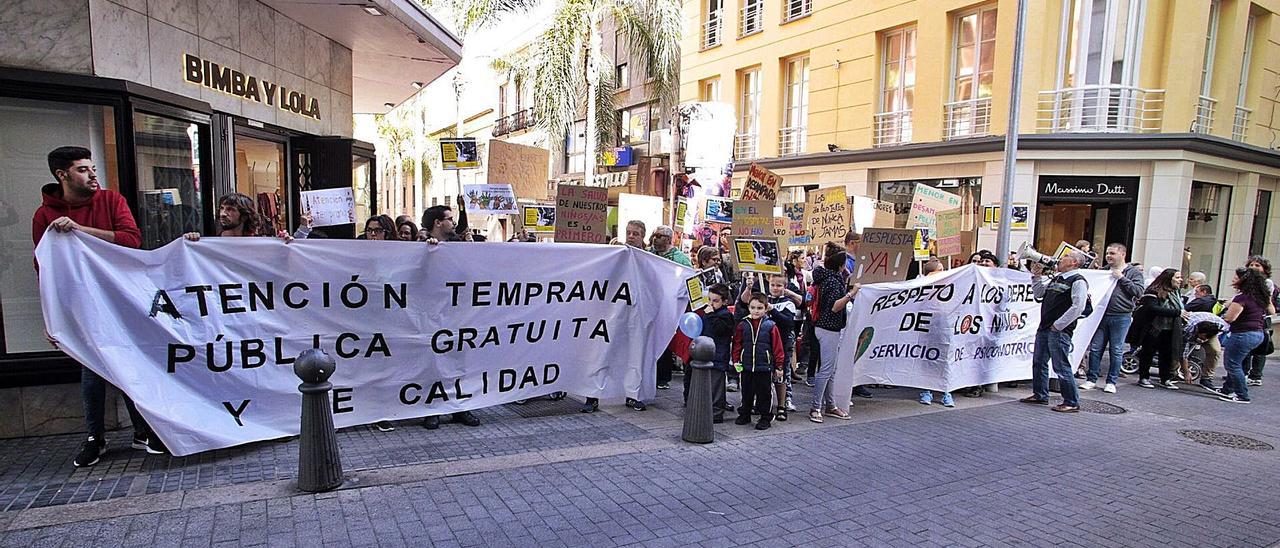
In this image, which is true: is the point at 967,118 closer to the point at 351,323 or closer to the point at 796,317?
the point at 796,317

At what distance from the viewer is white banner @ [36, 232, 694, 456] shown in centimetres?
457

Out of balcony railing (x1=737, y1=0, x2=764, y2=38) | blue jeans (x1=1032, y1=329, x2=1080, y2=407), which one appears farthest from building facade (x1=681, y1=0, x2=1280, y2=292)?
blue jeans (x1=1032, y1=329, x2=1080, y2=407)

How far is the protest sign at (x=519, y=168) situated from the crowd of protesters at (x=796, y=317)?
101 cm

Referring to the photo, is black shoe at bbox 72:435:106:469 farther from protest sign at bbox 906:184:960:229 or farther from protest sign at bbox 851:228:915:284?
protest sign at bbox 906:184:960:229

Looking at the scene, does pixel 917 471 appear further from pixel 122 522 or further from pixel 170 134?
pixel 170 134

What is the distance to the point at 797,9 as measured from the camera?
67.2 feet

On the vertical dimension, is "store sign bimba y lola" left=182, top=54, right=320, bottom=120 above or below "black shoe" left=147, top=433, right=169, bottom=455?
above

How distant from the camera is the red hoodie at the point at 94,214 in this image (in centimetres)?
473

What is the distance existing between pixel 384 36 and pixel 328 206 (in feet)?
10.7

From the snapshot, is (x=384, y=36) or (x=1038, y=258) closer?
(x=384, y=36)

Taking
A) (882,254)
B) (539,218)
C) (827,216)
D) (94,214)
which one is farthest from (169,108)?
(827,216)

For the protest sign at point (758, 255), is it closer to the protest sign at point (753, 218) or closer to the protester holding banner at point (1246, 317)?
the protest sign at point (753, 218)

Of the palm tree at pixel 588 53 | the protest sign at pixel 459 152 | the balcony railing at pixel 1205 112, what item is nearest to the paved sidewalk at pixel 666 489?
the protest sign at pixel 459 152

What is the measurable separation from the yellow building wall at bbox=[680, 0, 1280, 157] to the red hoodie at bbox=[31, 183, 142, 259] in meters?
15.7
